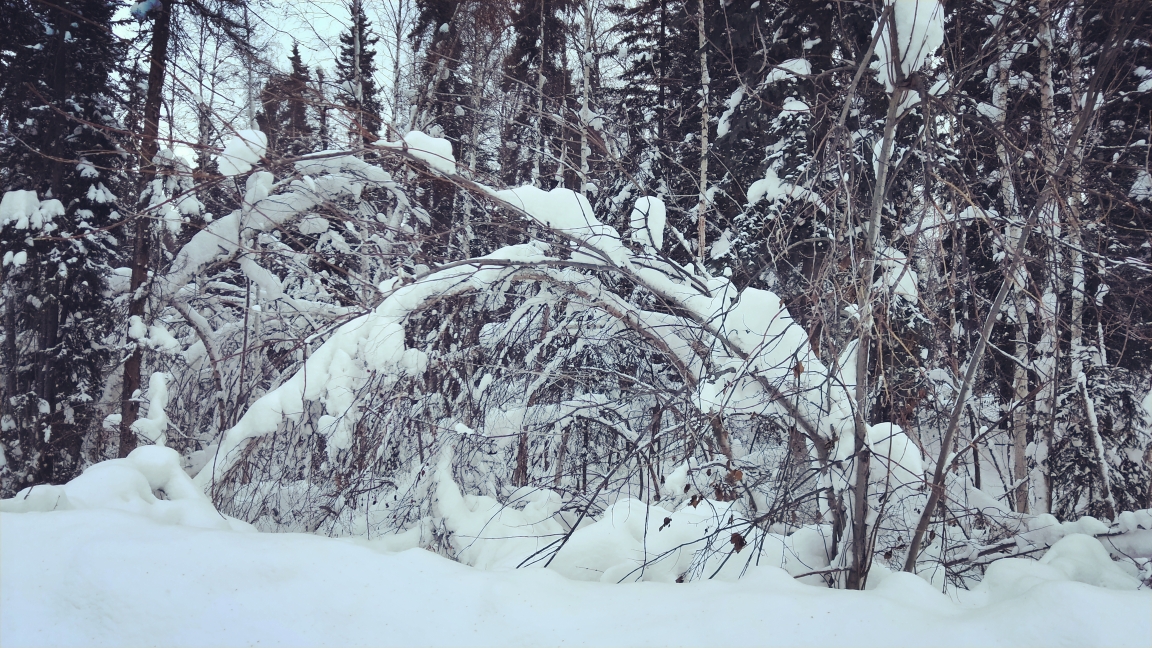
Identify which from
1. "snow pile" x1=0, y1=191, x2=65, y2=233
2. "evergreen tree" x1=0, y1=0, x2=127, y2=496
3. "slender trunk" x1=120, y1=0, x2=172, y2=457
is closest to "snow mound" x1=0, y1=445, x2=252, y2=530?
"slender trunk" x1=120, y1=0, x2=172, y2=457

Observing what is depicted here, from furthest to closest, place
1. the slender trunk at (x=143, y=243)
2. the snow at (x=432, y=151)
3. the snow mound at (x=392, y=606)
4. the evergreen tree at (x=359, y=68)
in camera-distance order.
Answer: the evergreen tree at (x=359, y=68), the slender trunk at (x=143, y=243), the snow at (x=432, y=151), the snow mound at (x=392, y=606)

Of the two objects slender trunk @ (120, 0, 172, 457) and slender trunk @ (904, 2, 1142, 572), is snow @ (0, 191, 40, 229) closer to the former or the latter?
slender trunk @ (120, 0, 172, 457)

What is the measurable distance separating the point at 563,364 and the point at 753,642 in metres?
2.70

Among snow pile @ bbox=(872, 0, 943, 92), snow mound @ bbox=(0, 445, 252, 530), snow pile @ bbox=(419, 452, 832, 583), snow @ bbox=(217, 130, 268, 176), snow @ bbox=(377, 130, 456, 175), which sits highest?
snow pile @ bbox=(872, 0, 943, 92)

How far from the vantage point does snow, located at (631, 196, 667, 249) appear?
321 cm

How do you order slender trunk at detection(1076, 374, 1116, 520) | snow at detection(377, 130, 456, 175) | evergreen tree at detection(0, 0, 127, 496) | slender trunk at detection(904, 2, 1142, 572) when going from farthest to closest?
evergreen tree at detection(0, 0, 127, 496) < slender trunk at detection(1076, 374, 1116, 520) < snow at detection(377, 130, 456, 175) < slender trunk at detection(904, 2, 1142, 572)

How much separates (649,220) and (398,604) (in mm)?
2179

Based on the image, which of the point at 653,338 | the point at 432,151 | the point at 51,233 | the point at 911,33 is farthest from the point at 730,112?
the point at 51,233

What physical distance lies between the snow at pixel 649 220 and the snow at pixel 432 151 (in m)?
1.01

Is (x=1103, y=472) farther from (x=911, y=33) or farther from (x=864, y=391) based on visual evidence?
(x=911, y=33)

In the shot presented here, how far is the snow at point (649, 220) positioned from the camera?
10.5 ft

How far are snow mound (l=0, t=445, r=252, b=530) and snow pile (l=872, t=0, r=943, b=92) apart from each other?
11.3ft

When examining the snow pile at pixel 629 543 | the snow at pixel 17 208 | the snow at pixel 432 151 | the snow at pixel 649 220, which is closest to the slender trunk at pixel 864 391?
the snow pile at pixel 629 543

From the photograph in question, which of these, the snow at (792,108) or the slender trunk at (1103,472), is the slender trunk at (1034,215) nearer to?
the snow at (792,108)
